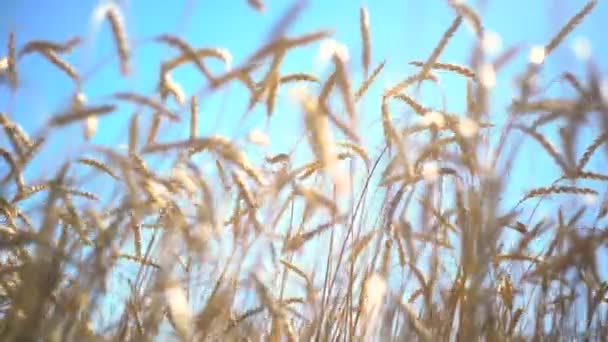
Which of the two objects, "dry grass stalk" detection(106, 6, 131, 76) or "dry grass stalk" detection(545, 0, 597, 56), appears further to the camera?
"dry grass stalk" detection(545, 0, 597, 56)

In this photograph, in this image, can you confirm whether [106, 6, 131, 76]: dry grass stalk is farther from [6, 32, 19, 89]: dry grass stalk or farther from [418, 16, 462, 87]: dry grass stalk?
[418, 16, 462, 87]: dry grass stalk

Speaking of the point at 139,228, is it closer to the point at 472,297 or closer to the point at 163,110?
the point at 163,110

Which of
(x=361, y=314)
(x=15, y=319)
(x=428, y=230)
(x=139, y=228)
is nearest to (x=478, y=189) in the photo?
(x=428, y=230)

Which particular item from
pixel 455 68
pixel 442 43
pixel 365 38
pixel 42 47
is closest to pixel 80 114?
pixel 42 47

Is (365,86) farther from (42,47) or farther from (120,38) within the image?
(42,47)

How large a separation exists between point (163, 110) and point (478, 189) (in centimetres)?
106

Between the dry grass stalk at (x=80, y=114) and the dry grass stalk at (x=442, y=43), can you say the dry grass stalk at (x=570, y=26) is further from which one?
the dry grass stalk at (x=80, y=114)

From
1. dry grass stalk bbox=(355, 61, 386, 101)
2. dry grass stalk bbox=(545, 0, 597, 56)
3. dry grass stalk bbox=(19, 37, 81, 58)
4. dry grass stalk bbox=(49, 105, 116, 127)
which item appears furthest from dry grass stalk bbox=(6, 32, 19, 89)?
dry grass stalk bbox=(545, 0, 597, 56)

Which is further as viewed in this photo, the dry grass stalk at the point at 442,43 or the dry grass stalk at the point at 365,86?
the dry grass stalk at the point at 365,86

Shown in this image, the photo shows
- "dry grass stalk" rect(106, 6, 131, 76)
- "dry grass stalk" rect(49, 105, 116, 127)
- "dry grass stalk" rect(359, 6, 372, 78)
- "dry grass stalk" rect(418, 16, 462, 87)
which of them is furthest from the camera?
"dry grass stalk" rect(359, 6, 372, 78)

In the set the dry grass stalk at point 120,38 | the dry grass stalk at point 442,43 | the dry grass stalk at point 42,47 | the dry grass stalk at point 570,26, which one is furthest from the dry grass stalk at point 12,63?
the dry grass stalk at point 570,26

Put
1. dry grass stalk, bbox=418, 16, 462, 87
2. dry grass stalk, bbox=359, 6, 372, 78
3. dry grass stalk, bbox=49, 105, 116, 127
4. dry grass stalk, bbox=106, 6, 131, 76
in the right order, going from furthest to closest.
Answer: dry grass stalk, bbox=359, 6, 372, 78
dry grass stalk, bbox=418, 16, 462, 87
dry grass stalk, bbox=106, 6, 131, 76
dry grass stalk, bbox=49, 105, 116, 127

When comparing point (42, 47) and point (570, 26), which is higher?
point (570, 26)

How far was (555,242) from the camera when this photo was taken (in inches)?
98.7
